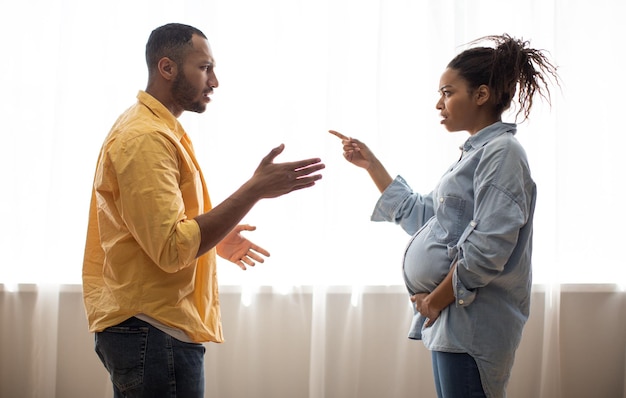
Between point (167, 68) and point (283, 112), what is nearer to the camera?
point (167, 68)

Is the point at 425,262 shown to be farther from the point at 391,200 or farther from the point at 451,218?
the point at 391,200

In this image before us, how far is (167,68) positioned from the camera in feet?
5.18

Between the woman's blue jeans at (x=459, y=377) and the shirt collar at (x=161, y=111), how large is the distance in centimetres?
87

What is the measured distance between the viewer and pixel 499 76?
1.63 meters

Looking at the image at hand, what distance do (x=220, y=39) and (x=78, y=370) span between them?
63.2 inches

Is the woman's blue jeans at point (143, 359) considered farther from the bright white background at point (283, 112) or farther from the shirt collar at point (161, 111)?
the bright white background at point (283, 112)

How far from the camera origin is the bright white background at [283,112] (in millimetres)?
2723

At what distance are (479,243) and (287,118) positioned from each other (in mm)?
1440

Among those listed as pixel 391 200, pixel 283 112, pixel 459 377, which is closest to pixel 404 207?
pixel 391 200

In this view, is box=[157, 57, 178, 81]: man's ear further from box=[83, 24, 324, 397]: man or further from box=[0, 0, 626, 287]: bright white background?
box=[0, 0, 626, 287]: bright white background

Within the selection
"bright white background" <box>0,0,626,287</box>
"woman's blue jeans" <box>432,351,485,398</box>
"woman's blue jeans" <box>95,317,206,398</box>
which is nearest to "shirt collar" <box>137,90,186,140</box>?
"woman's blue jeans" <box>95,317,206,398</box>

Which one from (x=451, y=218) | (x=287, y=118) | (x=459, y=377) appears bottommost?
(x=459, y=377)

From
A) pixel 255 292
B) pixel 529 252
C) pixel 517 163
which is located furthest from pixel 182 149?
pixel 255 292

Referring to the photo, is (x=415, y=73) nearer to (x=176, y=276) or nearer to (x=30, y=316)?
(x=176, y=276)
